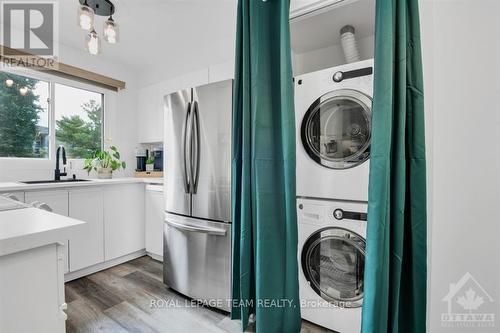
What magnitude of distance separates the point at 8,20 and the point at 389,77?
3.14 m

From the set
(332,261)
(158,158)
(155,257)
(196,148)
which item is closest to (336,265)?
(332,261)

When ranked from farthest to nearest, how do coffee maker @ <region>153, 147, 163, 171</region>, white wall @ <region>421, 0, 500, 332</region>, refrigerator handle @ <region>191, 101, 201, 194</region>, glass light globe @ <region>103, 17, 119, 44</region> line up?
coffee maker @ <region>153, 147, 163, 171</region>, refrigerator handle @ <region>191, 101, 201, 194</region>, glass light globe @ <region>103, 17, 119, 44</region>, white wall @ <region>421, 0, 500, 332</region>

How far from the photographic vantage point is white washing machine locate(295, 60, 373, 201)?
133cm

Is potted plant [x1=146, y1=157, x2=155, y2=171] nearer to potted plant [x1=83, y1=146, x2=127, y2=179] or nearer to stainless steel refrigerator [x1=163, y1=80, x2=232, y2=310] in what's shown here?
potted plant [x1=83, y1=146, x2=127, y2=179]

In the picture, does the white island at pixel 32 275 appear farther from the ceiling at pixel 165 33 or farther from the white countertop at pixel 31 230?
the ceiling at pixel 165 33

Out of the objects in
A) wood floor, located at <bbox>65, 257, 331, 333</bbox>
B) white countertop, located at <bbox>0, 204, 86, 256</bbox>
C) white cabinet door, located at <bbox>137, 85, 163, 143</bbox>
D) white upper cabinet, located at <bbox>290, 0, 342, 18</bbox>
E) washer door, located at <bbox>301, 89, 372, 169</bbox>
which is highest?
white upper cabinet, located at <bbox>290, 0, 342, 18</bbox>

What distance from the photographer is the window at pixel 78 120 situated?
2561mm

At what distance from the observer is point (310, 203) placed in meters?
1.51

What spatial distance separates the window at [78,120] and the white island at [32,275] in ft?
7.68

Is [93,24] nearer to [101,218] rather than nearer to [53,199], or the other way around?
[53,199]

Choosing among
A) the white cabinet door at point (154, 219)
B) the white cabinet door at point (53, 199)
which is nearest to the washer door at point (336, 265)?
the white cabinet door at point (154, 219)

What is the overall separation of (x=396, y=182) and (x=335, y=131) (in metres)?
0.59

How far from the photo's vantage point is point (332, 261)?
147 centimetres

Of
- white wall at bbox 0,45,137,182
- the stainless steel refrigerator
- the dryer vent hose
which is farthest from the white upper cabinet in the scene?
white wall at bbox 0,45,137,182
